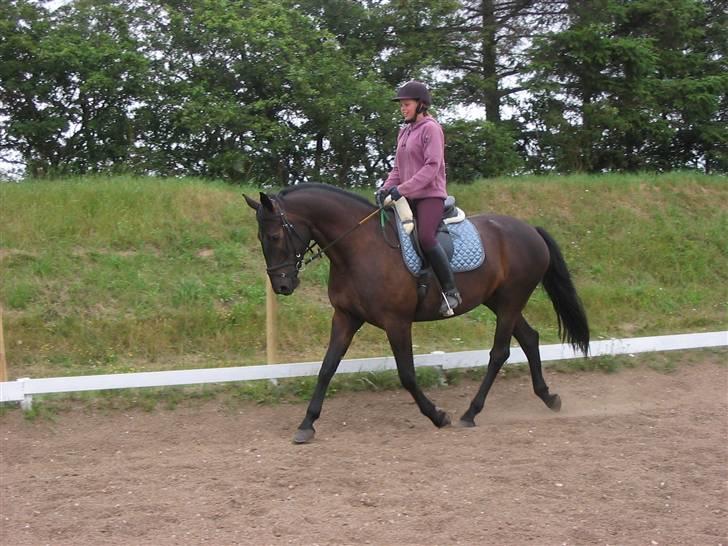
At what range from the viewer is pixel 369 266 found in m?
6.19

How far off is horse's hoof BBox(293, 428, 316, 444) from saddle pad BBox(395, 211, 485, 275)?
1.55m

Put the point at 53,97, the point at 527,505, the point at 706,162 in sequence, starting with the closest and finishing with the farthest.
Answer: the point at 527,505, the point at 53,97, the point at 706,162

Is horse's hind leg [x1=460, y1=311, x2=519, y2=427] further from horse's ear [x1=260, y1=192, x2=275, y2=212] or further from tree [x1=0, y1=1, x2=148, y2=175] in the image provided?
tree [x1=0, y1=1, x2=148, y2=175]

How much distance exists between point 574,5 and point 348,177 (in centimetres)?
629

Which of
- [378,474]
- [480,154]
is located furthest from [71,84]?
[378,474]

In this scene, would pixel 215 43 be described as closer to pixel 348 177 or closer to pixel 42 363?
pixel 348 177

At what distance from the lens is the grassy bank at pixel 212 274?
854 centimetres

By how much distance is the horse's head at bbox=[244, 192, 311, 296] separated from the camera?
5.84 meters

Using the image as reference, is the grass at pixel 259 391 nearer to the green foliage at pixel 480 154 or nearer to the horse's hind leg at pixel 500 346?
the horse's hind leg at pixel 500 346

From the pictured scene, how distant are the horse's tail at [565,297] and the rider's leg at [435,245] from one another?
1.51 metres

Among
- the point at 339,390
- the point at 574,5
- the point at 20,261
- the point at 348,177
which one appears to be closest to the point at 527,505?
the point at 339,390

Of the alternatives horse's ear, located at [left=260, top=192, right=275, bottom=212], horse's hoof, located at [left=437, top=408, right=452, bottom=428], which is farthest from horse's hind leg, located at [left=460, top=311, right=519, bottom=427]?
horse's ear, located at [left=260, top=192, right=275, bottom=212]

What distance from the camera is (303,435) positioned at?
603 cm

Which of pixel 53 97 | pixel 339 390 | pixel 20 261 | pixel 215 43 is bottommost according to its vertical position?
pixel 339 390
